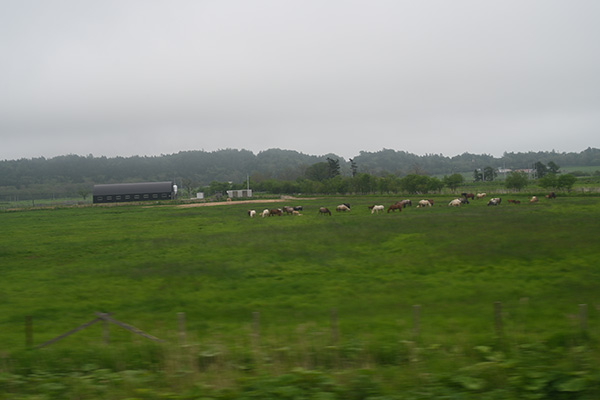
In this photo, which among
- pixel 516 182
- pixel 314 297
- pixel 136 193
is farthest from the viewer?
pixel 136 193

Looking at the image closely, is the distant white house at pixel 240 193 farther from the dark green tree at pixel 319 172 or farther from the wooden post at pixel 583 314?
the wooden post at pixel 583 314

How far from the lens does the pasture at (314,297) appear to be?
8.52 metres

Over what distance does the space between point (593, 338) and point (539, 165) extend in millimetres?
128275

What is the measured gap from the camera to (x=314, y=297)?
567 inches

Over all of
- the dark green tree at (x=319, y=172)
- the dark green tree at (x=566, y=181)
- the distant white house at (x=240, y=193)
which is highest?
the dark green tree at (x=319, y=172)

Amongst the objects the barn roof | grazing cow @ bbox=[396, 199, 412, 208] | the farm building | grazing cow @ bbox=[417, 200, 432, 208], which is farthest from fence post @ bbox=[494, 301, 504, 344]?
the barn roof

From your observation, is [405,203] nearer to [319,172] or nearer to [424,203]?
[424,203]

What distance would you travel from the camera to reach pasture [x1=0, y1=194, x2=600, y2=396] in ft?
28.0

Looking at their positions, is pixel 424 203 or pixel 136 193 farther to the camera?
pixel 136 193

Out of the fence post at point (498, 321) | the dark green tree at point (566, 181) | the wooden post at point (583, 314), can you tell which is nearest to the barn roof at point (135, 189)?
the dark green tree at point (566, 181)

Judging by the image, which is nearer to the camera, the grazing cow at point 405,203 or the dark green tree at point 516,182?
the grazing cow at point 405,203

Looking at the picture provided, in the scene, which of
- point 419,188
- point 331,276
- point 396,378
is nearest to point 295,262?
point 331,276

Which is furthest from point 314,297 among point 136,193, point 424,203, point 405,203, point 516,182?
point 136,193

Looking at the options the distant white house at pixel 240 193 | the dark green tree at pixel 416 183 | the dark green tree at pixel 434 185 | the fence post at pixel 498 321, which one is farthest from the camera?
the distant white house at pixel 240 193
